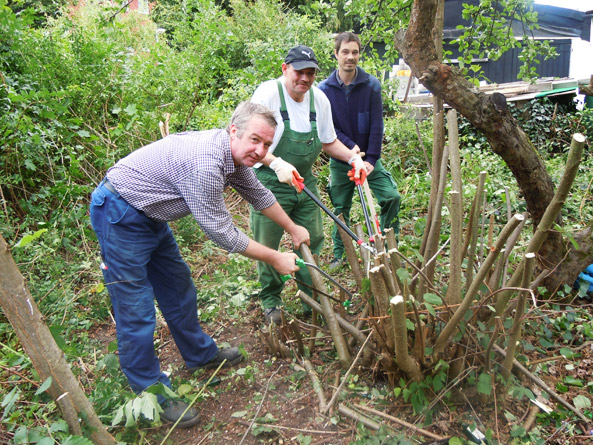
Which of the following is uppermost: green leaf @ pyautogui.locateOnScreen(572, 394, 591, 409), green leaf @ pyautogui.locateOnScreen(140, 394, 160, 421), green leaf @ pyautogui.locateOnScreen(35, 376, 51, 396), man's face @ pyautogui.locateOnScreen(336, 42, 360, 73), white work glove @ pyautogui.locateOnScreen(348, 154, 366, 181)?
man's face @ pyautogui.locateOnScreen(336, 42, 360, 73)

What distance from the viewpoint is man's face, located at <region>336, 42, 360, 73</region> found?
13.1 ft

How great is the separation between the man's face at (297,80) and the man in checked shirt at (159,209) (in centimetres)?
84

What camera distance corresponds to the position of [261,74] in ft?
22.5

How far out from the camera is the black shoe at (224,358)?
9.78 feet

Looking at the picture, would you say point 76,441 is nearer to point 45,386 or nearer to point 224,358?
point 45,386

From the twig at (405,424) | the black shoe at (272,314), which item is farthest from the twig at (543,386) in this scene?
the black shoe at (272,314)

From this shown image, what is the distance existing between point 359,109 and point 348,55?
1.67 feet

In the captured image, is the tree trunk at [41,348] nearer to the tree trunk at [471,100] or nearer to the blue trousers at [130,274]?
the blue trousers at [130,274]

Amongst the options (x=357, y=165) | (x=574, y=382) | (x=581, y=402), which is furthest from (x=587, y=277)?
(x=357, y=165)

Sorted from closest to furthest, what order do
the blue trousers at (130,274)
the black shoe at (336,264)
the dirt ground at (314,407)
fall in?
the dirt ground at (314,407), the blue trousers at (130,274), the black shoe at (336,264)

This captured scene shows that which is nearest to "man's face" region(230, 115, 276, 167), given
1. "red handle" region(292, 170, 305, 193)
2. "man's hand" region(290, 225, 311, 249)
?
"red handle" region(292, 170, 305, 193)

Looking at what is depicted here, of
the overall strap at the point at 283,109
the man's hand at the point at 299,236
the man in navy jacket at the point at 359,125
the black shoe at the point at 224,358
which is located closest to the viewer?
the man's hand at the point at 299,236

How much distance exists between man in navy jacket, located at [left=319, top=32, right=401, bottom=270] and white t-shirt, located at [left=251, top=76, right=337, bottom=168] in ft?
2.63

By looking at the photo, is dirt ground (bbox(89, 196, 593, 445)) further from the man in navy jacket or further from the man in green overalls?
the man in navy jacket
